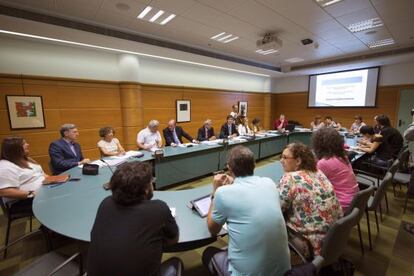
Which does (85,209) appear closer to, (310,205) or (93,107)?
(310,205)

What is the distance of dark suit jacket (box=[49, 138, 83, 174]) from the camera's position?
2598 millimetres

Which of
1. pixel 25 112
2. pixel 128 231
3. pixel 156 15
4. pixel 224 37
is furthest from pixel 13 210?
pixel 224 37

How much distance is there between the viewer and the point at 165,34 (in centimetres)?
434

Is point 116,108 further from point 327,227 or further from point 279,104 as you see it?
point 279,104

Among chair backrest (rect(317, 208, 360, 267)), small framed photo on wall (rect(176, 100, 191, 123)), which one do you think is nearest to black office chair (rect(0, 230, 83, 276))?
chair backrest (rect(317, 208, 360, 267))

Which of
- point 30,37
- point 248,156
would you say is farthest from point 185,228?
point 30,37

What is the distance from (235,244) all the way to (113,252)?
2.05 feet

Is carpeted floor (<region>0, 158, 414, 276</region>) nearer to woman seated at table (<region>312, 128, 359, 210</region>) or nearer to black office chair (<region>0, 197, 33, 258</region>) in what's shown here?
black office chair (<region>0, 197, 33, 258</region>)

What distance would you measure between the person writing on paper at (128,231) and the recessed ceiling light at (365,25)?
15.7 feet

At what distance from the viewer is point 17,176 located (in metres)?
1.89

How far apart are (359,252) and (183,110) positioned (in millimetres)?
5096

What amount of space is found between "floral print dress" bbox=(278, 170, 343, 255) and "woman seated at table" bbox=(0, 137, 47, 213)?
2320mm

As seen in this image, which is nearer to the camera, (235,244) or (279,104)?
(235,244)

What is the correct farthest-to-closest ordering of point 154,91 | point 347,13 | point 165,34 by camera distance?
point 154,91
point 165,34
point 347,13
